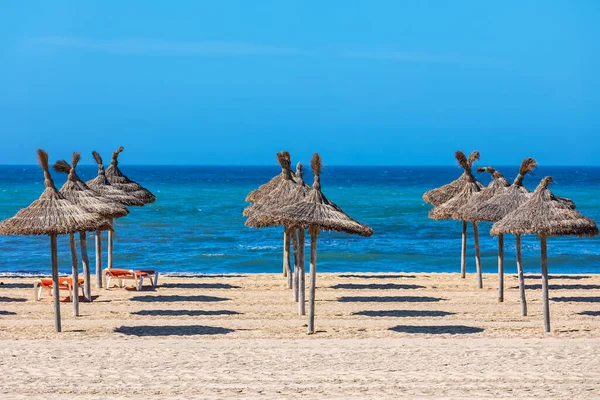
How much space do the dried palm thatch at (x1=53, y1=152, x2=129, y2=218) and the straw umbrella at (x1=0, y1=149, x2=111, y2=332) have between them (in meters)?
2.25

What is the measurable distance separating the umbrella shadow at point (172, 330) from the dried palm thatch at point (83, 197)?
274 centimetres

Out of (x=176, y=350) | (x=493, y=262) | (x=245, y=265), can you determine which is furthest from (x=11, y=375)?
(x=493, y=262)

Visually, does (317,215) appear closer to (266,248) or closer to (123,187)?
(123,187)

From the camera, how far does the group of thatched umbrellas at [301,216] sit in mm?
Result: 12727

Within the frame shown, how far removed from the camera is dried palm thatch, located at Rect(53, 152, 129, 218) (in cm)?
1551

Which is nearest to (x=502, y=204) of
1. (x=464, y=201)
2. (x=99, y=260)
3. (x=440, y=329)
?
(x=464, y=201)

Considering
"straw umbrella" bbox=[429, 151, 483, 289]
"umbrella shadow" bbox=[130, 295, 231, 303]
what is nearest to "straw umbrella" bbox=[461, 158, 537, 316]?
"straw umbrella" bbox=[429, 151, 483, 289]

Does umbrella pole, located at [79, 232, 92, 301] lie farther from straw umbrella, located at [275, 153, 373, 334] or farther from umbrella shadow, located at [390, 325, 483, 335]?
umbrella shadow, located at [390, 325, 483, 335]

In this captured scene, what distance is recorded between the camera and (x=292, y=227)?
14461 mm

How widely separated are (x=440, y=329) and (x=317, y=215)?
8.02 ft

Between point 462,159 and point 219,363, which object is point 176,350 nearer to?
point 219,363

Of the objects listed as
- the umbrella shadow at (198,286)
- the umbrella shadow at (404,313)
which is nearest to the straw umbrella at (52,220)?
the umbrella shadow at (404,313)

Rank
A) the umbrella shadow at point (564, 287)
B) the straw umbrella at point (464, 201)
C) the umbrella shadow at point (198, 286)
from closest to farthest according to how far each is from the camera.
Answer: the straw umbrella at point (464, 201)
the umbrella shadow at point (564, 287)
the umbrella shadow at point (198, 286)

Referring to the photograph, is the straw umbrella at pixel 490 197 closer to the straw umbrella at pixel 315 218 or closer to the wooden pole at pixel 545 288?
the wooden pole at pixel 545 288
